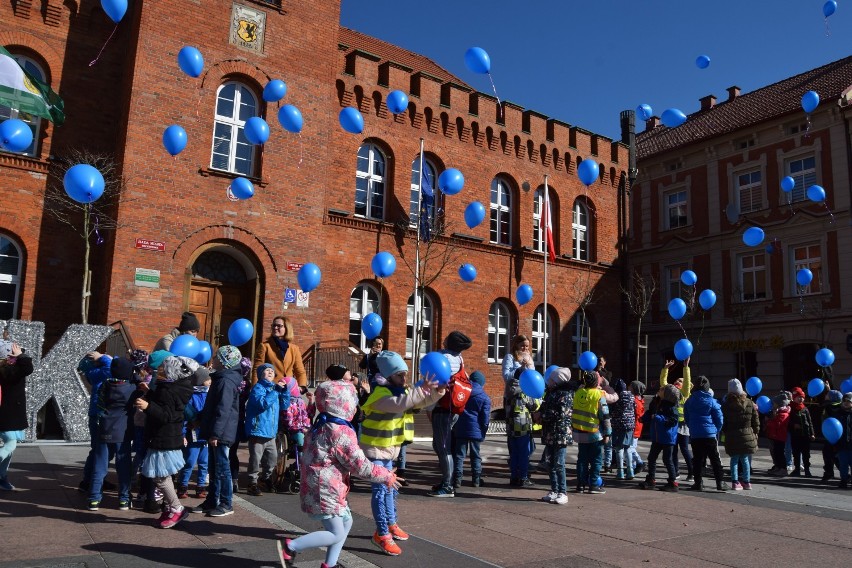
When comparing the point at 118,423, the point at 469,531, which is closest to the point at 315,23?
the point at 118,423

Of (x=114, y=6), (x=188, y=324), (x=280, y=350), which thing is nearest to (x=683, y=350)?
(x=280, y=350)

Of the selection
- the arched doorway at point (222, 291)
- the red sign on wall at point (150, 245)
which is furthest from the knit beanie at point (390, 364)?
the arched doorway at point (222, 291)

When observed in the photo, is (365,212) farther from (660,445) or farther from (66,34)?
(660,445)

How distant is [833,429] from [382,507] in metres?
9.04

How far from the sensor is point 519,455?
30.3 feet

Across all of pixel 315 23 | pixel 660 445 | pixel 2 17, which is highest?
pixel 315 23

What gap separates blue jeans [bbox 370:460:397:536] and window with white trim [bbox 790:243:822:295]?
2458 centimetres

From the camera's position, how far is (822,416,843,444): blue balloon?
431 inches

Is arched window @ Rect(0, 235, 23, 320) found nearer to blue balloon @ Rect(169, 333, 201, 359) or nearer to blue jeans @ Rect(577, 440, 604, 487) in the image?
blue balloon @ Rect(169, 333, 201, 359)

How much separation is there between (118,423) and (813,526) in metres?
7.47

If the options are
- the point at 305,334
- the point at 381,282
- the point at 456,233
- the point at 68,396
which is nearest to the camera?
the point at 68,396

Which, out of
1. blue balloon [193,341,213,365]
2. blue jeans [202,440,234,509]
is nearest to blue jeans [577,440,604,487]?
blue jeans [202,440,234,509]

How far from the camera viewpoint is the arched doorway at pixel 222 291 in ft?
51.4

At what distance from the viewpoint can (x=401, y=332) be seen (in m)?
19.2
